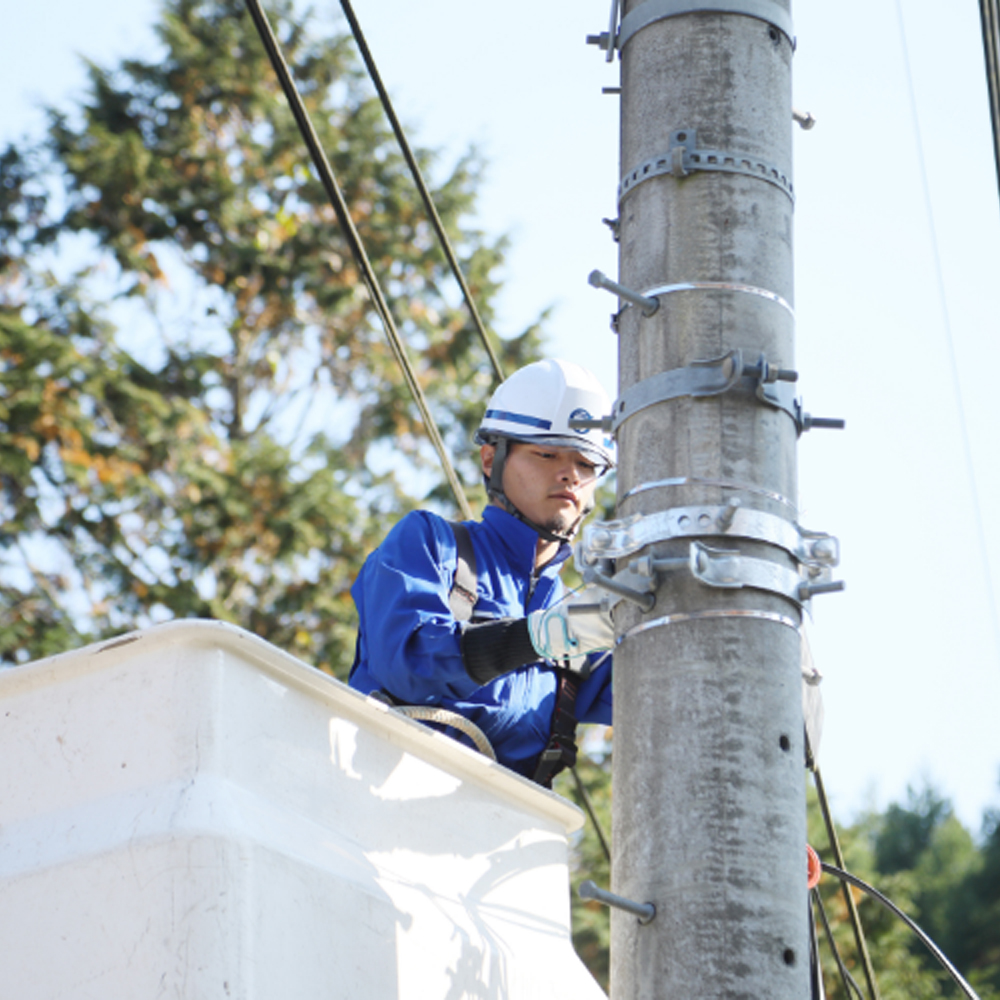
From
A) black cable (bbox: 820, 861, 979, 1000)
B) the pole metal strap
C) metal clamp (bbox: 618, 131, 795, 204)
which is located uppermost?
the pole metal strap

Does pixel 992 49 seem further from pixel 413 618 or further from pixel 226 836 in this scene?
pixel 226 836

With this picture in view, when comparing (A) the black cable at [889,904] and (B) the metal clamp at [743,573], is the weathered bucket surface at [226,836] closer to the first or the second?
(B) the metal clamp at [743,573]

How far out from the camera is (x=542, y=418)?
4465mm

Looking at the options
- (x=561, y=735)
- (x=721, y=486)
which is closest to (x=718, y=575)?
(x=721, y=486)

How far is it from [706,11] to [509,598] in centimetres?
197

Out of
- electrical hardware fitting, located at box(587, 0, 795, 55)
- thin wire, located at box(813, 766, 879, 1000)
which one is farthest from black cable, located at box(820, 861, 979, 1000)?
electrical hardware fitting, located at box(587, 0, 795, 55)

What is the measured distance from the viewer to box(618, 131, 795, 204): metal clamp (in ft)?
8.87

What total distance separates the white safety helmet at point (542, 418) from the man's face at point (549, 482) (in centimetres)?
2

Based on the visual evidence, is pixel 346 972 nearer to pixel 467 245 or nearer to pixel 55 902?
pixel 55 902

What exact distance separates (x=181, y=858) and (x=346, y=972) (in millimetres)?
394

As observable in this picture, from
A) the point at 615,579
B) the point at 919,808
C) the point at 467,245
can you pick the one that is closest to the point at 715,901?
the point at 615,579

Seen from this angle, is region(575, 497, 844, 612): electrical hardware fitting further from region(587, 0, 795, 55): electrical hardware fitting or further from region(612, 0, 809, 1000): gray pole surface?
region(587, 0, 795, 55): electrical hardware fitting

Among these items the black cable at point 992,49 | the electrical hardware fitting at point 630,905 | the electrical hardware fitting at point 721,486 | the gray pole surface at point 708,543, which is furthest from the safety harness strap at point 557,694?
the black cable at point 992,49

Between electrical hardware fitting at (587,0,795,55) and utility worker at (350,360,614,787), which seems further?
Result: utility worker at (350,360,614,787)
